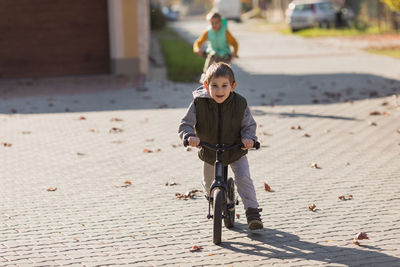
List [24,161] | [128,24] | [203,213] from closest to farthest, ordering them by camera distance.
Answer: [203,213], [24,161], [128,24]

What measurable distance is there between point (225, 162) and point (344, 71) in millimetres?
14124

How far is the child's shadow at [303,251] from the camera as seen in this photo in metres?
5.00

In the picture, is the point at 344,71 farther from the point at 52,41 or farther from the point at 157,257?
the point at 157,257

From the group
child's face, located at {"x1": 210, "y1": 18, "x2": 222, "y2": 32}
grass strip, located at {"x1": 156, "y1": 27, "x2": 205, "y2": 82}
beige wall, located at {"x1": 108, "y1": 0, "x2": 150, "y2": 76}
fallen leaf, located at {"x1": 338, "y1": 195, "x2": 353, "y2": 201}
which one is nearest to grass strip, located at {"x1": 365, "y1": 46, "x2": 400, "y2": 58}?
grass strip, located at {"x1": 156, "y1": 27, "x2": 205, "y2": 82}

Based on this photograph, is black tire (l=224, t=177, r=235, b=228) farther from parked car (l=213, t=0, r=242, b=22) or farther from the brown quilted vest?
parked car (l=213, t=0, r=242, b=22)

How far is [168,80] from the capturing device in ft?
59.2

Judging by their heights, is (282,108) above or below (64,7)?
below

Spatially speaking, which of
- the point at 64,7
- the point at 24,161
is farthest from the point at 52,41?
the point at 24,161

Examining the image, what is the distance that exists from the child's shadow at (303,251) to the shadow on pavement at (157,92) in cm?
629

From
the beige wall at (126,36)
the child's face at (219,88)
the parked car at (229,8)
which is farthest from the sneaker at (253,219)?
Answer: the parked car at (229,8)

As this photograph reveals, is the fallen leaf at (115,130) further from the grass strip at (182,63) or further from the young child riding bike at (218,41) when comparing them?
the grass strip at (182,63)

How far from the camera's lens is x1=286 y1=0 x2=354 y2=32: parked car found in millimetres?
39062

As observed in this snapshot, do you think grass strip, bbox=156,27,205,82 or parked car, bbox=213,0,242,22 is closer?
grass strip, bbox=156,27,205,82

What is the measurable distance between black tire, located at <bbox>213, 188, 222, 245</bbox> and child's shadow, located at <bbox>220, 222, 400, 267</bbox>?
0.10 meters
